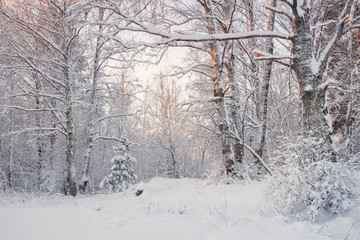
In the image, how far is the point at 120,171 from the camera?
13.8 meters

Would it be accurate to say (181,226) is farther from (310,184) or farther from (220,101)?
(220,101)

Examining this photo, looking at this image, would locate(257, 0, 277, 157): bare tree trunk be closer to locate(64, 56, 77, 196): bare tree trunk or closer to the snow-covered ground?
the snow-covered ground

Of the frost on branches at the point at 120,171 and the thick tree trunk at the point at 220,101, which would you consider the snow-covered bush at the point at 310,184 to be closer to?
the thick tree trunk at the point at 220,101

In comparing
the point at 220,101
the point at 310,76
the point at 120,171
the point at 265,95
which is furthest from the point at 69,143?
the point at 310,76

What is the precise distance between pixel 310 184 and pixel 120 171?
11926 millimetres

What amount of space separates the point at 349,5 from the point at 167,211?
5.00 meters

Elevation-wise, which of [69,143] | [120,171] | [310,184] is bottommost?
[120,171]

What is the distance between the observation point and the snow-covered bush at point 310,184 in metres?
3.30

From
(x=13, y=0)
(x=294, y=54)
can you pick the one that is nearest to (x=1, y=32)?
(x=13, y=0)

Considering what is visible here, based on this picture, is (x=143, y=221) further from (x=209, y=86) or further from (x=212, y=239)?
(x=209, y=86)

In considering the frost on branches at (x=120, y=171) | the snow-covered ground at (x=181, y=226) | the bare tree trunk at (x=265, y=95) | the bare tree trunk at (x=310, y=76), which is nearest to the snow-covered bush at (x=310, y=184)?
the snow-covered ground at (x=181, y=226)

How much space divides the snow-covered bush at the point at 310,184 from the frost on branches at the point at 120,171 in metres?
11.1

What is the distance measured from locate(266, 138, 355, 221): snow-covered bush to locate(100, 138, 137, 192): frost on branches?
1109 cm

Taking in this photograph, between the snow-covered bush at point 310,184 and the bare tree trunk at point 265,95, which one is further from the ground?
the bare tree trunk at point 265,95
